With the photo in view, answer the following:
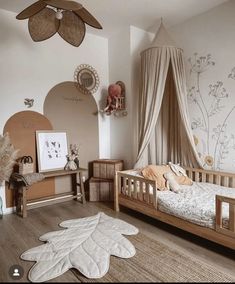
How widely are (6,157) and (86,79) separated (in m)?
2.00

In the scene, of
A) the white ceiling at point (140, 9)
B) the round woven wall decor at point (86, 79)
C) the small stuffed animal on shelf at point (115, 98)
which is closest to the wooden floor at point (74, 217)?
the small stuffed animal on shelf at point (115, 98)

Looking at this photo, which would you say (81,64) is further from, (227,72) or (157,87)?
(227,72)

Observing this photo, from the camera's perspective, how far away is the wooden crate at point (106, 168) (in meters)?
3.99

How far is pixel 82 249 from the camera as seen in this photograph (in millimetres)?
2307

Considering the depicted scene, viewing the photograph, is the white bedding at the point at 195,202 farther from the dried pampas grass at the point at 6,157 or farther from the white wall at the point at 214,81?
the dried pampas grass at the point at 6,157

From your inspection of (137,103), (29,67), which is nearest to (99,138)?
(137,103)

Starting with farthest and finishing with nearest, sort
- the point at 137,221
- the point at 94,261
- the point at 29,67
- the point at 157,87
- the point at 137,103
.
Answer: the point at 137,103 → the point at 29,67 → the point at 157,87 → the point at 137,221 → the point at 94,261

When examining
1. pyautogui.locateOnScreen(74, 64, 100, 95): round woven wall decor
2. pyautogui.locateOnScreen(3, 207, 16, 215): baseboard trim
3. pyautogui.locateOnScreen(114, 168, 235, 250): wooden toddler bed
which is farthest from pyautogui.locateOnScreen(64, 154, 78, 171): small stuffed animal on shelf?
pyautogui.locateOnScreen(74, 64, 100, 95): round woven wall decor

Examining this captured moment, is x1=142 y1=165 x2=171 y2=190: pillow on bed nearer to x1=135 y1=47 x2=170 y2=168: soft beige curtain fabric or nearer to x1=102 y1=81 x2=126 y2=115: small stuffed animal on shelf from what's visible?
x1=135 y1=47 x2=170 y2=168: soft beige curtain fabric

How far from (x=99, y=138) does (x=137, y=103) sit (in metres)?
1.02

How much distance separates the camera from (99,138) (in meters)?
4.49

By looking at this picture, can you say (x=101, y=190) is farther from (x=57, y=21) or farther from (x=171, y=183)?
(x=57, y=21)

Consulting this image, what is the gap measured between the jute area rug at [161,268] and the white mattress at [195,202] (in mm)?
399

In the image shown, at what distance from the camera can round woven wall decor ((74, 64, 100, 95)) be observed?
4176 millimetres
